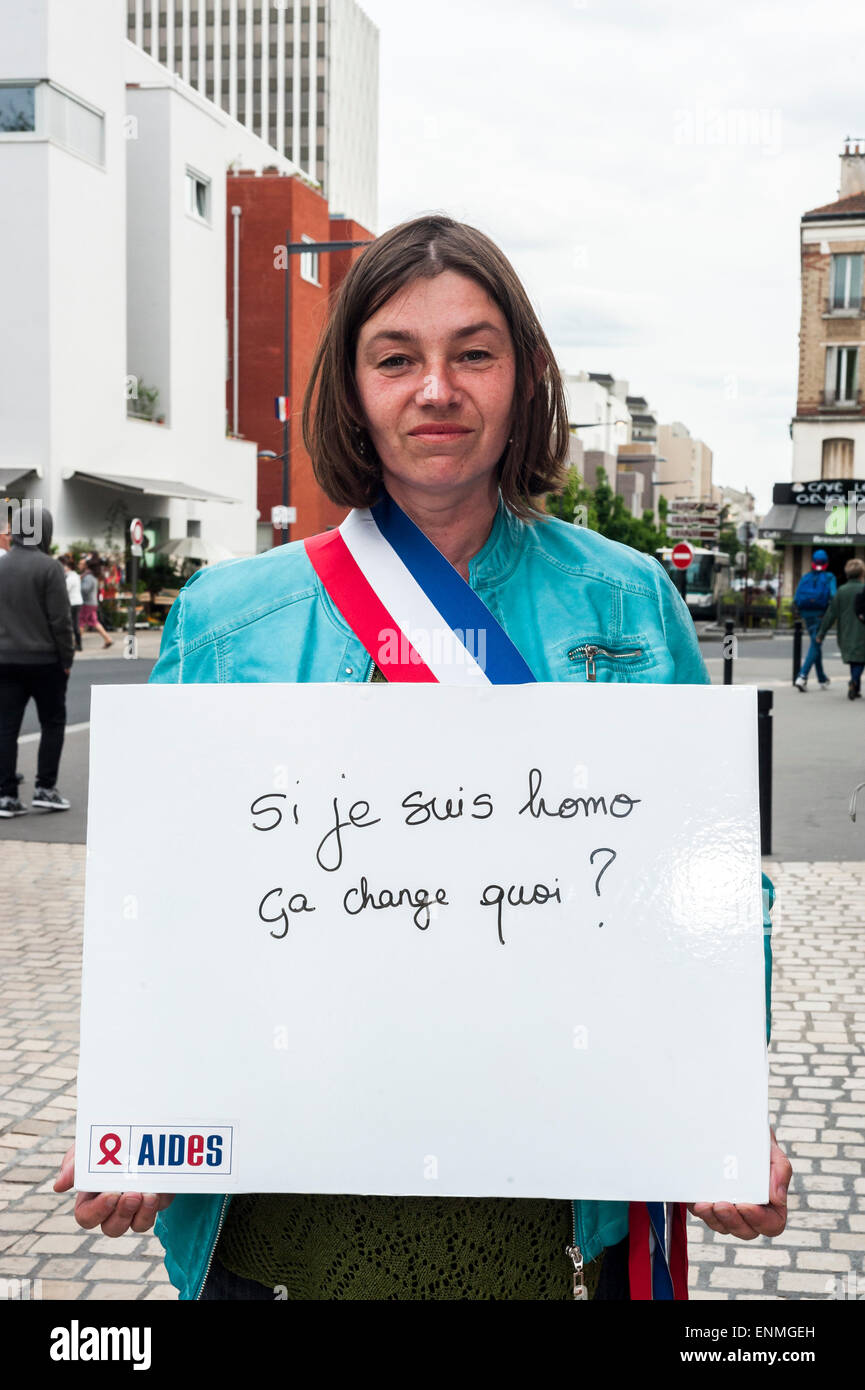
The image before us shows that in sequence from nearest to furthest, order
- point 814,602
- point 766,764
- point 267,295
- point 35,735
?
point 766,764 → point 35,735 → point 814,602 → point 267,295

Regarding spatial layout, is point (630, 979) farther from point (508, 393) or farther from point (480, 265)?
point (480, 265)

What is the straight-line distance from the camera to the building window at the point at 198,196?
40062 mm

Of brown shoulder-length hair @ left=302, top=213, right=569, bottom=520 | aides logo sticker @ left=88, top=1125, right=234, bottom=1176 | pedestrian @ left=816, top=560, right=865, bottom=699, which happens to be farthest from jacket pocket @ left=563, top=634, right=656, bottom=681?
pedestrian @ left=816, top=560, right=865, bottom=699

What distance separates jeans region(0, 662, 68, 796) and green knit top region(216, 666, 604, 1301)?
8.20m

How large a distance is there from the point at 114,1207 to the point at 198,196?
43078 mm

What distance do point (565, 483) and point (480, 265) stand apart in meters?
0.39

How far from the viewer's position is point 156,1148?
161 centimetres

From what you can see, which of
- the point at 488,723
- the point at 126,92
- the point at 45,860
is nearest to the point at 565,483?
the point at 488,723

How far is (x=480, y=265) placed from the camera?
1756 mm

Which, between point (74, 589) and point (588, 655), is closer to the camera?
point (588, 655)

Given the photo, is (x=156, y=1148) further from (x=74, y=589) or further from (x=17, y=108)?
(x=17, y=108)

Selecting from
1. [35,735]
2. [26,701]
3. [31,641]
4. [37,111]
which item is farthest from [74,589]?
[31,641]
